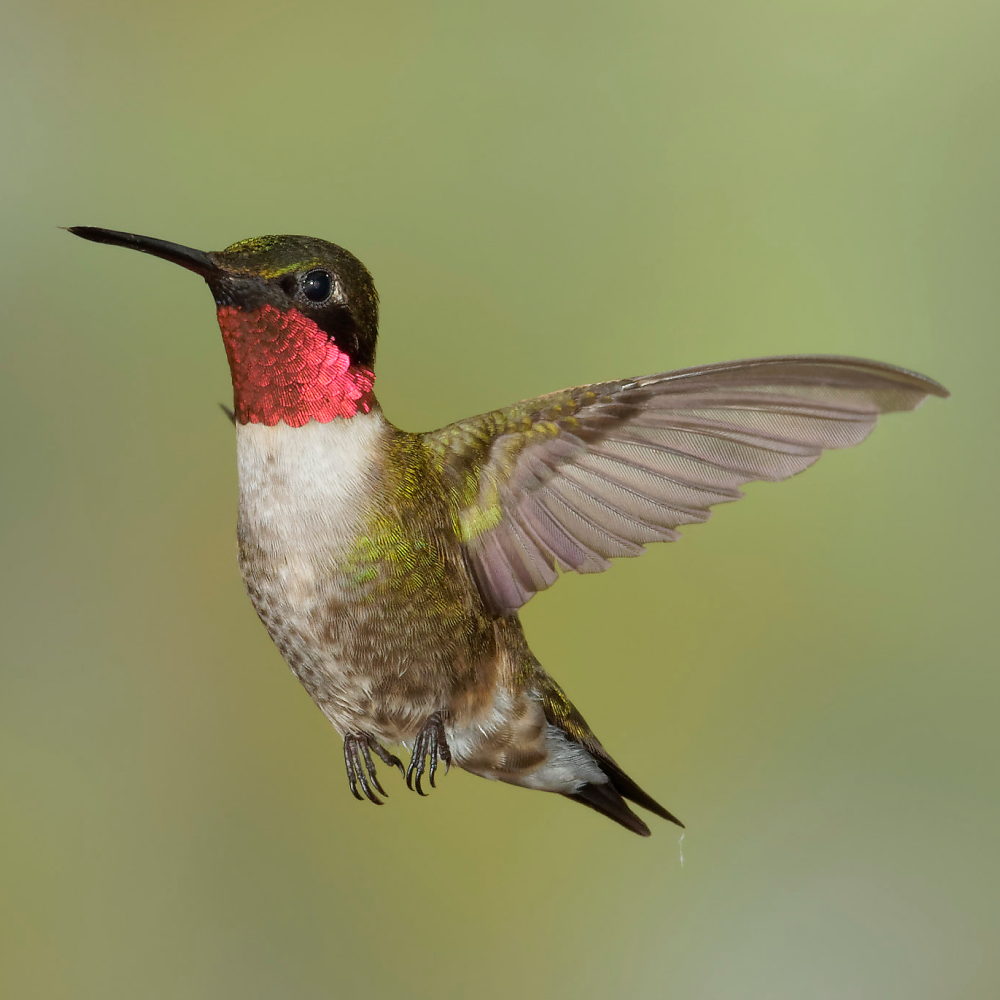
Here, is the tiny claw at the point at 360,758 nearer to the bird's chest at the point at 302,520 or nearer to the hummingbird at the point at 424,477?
the hummingbird at the point at 424,477

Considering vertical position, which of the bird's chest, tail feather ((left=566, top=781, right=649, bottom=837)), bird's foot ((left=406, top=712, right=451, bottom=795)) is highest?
the bird's chest

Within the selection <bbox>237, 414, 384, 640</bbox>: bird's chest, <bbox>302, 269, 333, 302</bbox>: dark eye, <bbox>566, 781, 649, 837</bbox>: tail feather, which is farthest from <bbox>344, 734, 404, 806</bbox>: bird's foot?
<bbox>302, 269, 333, 302</bbox>: dark eye

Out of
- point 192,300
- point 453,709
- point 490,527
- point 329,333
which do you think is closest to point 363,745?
point 453,709

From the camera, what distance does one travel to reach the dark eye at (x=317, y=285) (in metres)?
0.79

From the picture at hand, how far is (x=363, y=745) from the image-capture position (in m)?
0.93

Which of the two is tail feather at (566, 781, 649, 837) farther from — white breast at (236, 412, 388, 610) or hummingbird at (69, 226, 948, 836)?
white breast at (236, 412, 388, 610)

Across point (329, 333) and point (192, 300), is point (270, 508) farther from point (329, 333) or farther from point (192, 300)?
point (192, 300)

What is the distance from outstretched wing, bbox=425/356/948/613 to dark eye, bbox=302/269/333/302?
159 mm

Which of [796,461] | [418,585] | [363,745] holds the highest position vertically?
[796,461]

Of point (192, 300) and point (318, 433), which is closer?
point (318, 433)

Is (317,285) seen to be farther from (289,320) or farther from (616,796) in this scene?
(616,796)

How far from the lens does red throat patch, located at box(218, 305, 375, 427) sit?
31.2 inches

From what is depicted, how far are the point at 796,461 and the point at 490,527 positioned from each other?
237mm

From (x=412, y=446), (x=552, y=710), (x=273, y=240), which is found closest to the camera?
(x=273, y=240)
